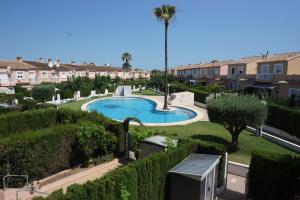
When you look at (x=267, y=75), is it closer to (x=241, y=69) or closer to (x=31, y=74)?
(x=241, y=69)

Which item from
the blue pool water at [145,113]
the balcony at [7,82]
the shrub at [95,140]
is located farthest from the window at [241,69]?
the balcony at [7,82]

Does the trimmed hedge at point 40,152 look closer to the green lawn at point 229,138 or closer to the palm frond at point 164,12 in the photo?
the green lawn at point 229,138

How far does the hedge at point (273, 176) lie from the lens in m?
9.33

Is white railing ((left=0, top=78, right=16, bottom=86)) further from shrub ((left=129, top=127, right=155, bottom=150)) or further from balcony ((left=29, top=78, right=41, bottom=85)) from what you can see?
shrub ((left=129, top=127, right=155, bottom=150))

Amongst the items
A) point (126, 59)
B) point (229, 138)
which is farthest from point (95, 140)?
point (126, 59)

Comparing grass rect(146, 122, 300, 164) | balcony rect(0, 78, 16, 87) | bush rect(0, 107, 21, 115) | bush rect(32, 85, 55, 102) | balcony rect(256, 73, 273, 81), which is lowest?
grass rect(146, 122, 300, 164)

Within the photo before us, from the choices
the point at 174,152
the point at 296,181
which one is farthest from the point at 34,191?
the point at 296,181

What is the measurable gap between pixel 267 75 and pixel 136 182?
34.7 meters

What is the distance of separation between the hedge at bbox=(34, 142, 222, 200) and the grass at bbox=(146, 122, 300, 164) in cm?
601

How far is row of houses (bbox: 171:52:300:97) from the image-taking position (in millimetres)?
32469

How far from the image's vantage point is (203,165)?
9062 millimetres

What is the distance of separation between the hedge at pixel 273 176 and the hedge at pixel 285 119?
10240mm

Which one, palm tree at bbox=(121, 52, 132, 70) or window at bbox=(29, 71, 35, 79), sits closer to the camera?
window at bbox=(29, 71, 35, 79)

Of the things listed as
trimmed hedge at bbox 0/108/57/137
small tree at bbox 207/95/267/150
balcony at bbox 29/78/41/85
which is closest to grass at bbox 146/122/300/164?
small tree at bbox 207/95/267/150
